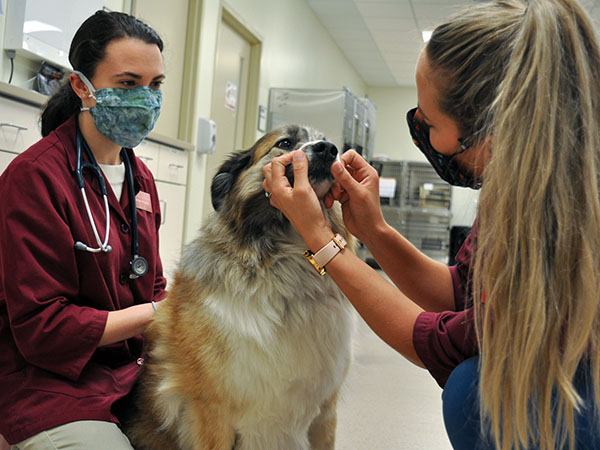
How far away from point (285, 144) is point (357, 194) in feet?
1.28

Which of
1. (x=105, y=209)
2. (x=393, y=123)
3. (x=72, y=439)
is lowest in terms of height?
(x=72, y=439)

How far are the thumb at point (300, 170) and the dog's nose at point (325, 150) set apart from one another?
0.55ft

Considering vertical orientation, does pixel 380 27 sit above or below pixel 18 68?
above

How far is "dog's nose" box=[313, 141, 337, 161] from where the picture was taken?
1.43m

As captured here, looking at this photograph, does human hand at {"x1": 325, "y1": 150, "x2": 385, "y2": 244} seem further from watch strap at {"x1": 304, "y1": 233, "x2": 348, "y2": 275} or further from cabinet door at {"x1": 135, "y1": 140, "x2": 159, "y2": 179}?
cabinet door at {"x1": 135, "y1": 140, "x2": 159, "y2": 179}

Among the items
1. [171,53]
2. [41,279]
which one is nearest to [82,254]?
[41,279]

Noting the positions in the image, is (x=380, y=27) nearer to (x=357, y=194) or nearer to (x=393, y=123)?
(x=393, y=123)

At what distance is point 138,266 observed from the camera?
1.50 metres

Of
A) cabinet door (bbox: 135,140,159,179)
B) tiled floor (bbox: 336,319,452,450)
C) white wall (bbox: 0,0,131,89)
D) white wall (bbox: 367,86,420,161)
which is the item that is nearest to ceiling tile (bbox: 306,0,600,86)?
white wall (bbox: 367,86,420,161)

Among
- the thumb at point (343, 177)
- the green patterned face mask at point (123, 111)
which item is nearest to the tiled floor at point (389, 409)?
the thumb at point (343, 177)

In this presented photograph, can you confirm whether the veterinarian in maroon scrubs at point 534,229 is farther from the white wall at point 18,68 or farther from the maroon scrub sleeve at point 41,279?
the white wall at point 18,68

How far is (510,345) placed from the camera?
94 centimetres

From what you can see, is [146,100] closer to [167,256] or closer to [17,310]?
[17,310]

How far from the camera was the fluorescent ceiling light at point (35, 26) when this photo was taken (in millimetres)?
2824
